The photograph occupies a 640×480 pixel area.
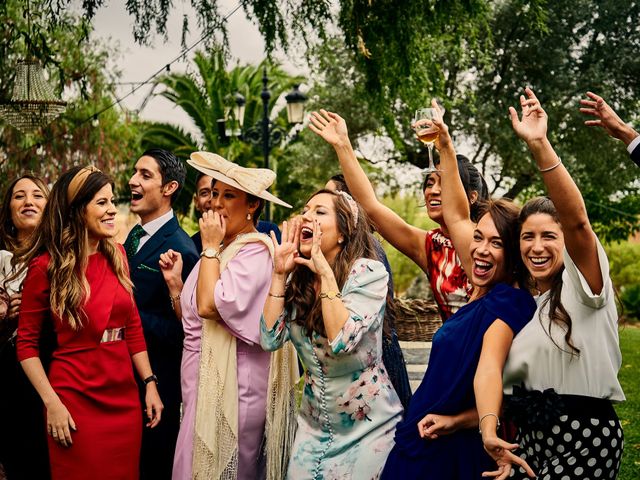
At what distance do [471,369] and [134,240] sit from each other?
241 cm

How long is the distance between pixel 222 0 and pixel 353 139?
1233 centimetres

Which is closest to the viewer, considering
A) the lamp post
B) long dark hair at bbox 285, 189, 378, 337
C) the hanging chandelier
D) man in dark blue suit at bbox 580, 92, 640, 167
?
man in dark blue suit at bbox 580, 92, 640, 167

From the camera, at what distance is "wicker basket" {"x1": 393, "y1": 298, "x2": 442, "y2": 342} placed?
5.56 meters

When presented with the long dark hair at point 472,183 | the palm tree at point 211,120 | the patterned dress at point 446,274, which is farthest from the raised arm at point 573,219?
the palm tree at point 211,120

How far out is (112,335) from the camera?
408cm

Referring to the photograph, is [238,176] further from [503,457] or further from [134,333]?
[503,457]

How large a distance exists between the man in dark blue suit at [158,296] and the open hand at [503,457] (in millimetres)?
2149

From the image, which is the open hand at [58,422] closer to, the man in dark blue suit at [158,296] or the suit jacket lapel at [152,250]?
the man in dark blue suit at [158,296]

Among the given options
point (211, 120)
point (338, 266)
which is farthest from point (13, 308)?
point (211, 120)

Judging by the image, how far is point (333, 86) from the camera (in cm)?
1812

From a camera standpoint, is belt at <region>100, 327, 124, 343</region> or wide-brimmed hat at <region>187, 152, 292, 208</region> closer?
belt at <region>100, 327, 124, 343</region>

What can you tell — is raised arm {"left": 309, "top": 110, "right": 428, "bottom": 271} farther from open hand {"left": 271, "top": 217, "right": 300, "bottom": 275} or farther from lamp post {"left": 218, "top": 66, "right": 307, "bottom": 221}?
lamp post {"left": 218, "top": 66, "right": 307, "bottom": 221}

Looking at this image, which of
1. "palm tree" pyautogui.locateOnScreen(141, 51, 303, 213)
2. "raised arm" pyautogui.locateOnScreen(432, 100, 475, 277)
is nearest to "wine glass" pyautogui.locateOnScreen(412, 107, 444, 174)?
"raised arm" pyautogui.locateOnScreen(432, 100, 475, 277)

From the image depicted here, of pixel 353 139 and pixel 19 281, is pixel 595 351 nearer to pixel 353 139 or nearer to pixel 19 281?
pixel 19 281
